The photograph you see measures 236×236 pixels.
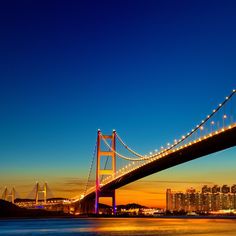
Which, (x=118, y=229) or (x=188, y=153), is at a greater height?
(x=188, y=153)

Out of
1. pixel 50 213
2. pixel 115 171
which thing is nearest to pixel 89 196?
pixel 115 171

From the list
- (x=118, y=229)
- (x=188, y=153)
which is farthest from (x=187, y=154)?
(x=118, y=229)

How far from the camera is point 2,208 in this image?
212 ft

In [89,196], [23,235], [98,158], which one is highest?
[98,158]

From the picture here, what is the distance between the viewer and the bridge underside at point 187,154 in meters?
30.7

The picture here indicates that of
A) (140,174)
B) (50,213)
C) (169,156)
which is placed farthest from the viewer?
(50,213)

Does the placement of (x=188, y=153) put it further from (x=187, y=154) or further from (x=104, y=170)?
(x=104, y=170)

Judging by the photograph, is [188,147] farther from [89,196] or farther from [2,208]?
[2,208]

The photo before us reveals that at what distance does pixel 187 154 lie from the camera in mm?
36125

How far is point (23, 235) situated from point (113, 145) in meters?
36.2

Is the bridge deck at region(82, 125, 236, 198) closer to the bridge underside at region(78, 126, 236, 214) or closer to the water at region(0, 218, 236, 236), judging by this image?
the bridge underside at region(78, 126, 236, 214)

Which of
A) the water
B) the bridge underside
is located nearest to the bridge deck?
the bridge underside

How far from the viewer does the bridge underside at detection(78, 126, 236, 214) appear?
30734mm

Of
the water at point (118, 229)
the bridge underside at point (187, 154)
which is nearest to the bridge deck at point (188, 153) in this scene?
the bridge underside at point (187, 154)
